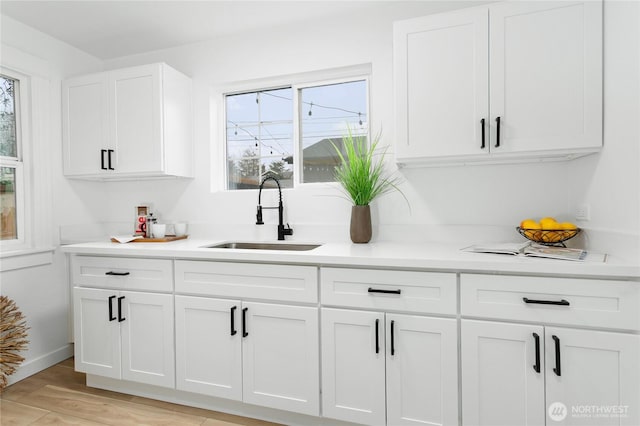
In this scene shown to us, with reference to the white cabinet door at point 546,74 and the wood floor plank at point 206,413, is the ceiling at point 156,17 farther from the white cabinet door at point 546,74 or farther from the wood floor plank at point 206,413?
the wood floor plank at point 206,413

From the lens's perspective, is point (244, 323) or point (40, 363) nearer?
point (244, 323)

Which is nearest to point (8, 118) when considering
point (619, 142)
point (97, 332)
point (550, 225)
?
point (97, 332)

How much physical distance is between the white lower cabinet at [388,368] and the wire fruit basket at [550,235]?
68cm

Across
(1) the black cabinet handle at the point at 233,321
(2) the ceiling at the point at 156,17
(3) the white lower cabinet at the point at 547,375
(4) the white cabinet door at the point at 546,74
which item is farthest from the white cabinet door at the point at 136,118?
(3) the white lower cabinet at the point at 547,375

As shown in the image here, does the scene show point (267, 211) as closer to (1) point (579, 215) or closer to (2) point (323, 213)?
(2) point (323, 213)

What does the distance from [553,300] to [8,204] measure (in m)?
3.37

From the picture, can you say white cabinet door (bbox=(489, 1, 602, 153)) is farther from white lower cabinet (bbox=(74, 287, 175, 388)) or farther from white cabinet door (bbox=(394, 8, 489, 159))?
white lower cabinet (bbox=(74, 287, 175, 388))

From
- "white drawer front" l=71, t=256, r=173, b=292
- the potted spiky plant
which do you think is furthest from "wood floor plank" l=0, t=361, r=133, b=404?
the potted spiky plant

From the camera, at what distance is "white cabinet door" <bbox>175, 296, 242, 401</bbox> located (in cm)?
184

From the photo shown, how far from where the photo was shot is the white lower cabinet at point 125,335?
1979mm

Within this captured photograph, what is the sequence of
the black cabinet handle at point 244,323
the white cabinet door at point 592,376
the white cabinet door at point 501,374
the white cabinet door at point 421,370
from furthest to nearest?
the black cabinet handle at point 244,323 < the white cabinet door at point 421,370 < the white cabinet door at point 501,374 < the white cabinet door at point 592,376

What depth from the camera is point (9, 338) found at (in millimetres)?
2074

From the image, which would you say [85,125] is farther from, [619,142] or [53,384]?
[619,142]

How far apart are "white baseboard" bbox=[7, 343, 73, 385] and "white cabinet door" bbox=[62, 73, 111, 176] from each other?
4.58 ft
